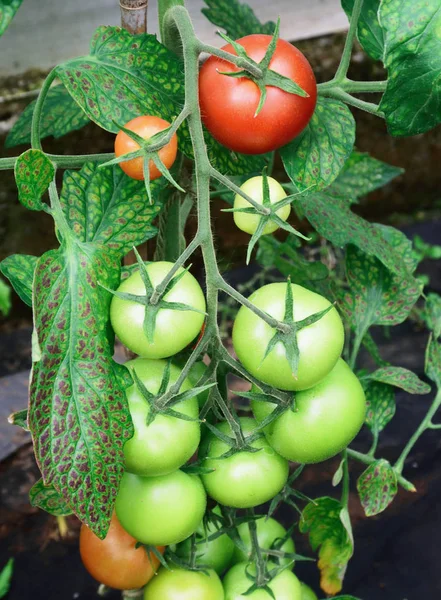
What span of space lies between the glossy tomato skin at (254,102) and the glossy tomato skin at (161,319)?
12cm

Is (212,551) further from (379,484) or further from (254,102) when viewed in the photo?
(254,102)

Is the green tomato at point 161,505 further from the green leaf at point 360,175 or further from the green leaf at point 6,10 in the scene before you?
the green leaf at point 360,175

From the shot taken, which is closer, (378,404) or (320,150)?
(320,150)

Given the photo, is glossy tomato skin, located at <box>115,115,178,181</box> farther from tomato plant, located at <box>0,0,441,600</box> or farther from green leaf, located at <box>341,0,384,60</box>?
green leaf, located at <box>341,0,384,60</box>

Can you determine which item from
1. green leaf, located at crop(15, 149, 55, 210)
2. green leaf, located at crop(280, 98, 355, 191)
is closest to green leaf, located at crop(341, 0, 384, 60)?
green leaf, located at crop(280, 98, 355, 191)

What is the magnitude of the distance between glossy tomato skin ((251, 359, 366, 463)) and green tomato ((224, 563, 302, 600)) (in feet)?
0.59

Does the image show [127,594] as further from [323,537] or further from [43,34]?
[43,34]

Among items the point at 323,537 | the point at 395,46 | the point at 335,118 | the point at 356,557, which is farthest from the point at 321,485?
the point at 395,46

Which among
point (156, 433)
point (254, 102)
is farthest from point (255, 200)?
point (156, 433)

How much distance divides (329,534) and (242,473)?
0.89 ft

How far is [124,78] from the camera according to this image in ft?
1.78

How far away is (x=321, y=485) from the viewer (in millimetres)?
1142

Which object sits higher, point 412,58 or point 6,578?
point 412,58

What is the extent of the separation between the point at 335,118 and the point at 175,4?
0.15 metres
